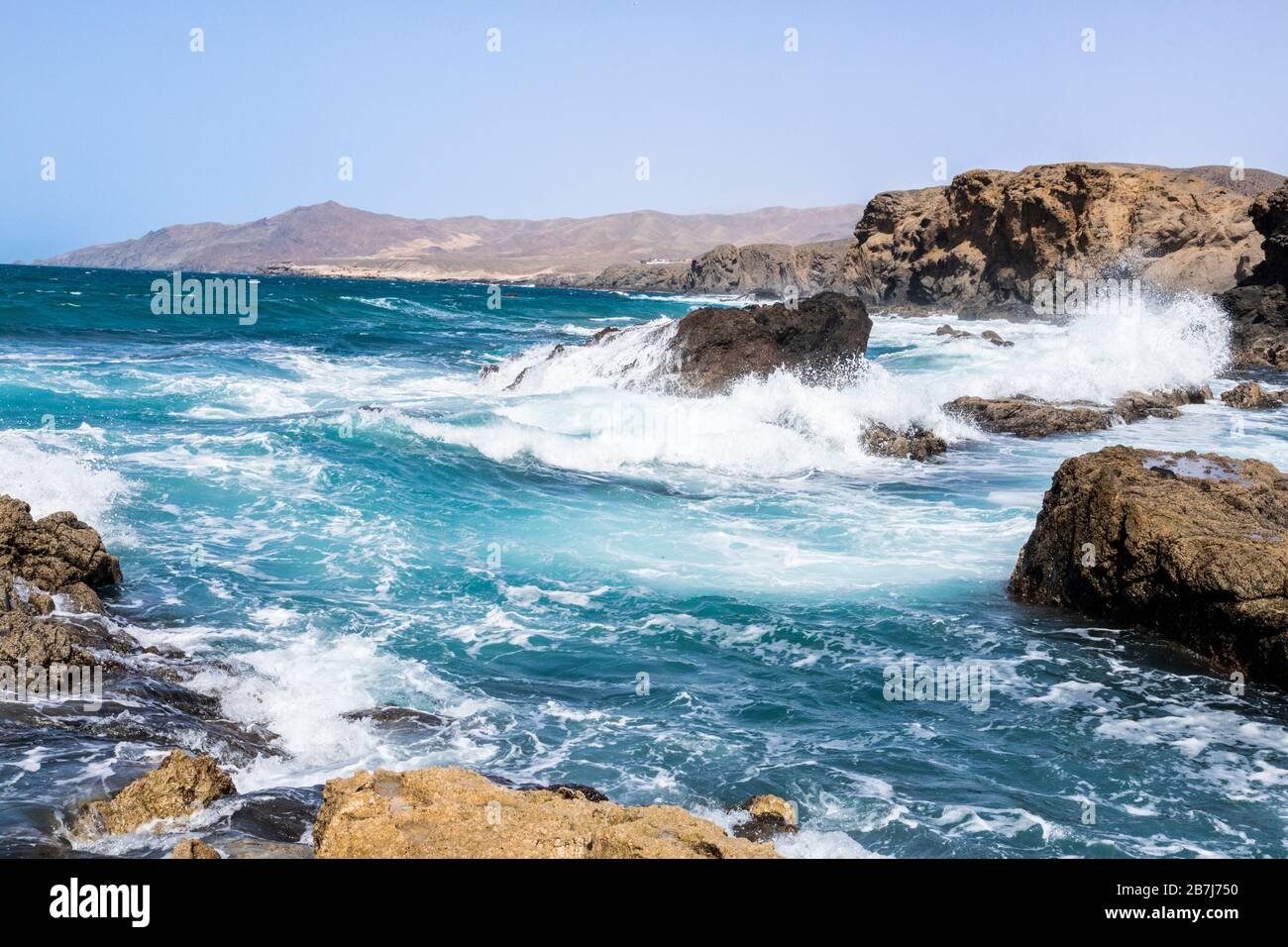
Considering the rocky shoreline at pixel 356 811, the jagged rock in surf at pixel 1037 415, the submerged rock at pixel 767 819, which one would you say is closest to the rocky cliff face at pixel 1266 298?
the jagged rock in surf at pixel 1037 415

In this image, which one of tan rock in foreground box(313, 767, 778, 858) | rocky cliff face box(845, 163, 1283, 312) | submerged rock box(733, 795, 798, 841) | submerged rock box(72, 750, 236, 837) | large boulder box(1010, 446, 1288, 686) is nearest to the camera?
tan rock in foreground box(313, 767, 778, 858)

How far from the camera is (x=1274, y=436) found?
1700 cm

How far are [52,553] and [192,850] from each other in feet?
16.5

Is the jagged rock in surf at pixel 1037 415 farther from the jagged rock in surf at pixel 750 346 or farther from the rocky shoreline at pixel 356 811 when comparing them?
the rocky shoreline at pixel 356 811

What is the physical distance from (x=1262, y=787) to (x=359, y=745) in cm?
479

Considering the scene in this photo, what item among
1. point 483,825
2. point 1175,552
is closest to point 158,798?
point 483,825

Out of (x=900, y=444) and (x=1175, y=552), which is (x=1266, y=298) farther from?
(x=1175, y=552)

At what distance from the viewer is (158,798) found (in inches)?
168

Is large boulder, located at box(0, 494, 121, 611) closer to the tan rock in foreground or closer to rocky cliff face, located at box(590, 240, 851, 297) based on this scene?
the tan rock in foreground

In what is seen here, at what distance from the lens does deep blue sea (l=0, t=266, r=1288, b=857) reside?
5.32m

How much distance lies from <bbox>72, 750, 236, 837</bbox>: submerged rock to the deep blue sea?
0.49ft

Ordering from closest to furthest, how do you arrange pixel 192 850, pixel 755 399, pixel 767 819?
pixel 192 850 → pixel 767 819 → pixel 755 399

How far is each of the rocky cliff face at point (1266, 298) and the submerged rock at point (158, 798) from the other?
96.0 ft

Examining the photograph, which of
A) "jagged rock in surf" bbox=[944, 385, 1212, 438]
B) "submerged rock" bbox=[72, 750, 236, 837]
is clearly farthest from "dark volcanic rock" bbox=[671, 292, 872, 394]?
"submerged rock" bbox=[72, 750, 236, 837]
